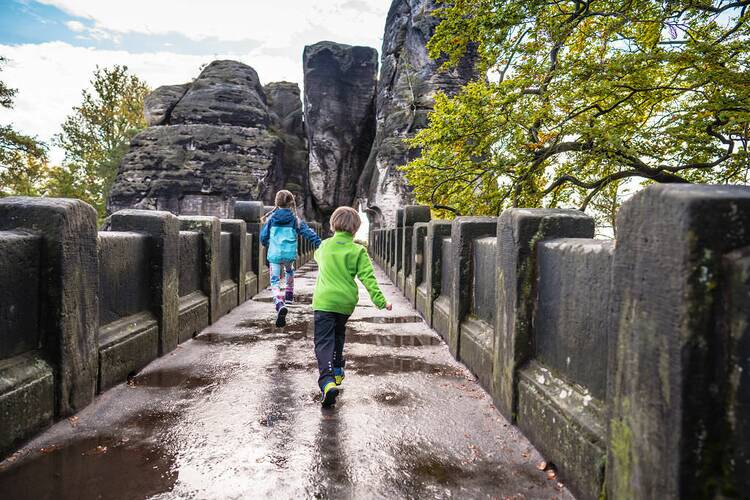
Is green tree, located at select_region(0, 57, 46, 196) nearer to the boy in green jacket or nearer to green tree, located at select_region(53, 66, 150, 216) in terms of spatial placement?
green tree, located at select_region(53, 66, 150, 216)

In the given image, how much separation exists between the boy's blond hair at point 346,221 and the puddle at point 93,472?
6.20ft

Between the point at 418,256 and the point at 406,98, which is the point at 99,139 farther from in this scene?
the point at 418,256

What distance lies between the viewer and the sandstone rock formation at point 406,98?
90.4 ft

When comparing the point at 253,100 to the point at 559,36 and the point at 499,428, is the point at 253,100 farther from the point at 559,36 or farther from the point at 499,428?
the point at 499,428

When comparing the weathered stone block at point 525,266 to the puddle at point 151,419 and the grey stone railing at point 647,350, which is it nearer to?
the grey stone railing at point 647,350

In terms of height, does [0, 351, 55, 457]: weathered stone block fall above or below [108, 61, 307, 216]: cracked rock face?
below

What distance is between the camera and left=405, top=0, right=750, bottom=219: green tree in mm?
7852

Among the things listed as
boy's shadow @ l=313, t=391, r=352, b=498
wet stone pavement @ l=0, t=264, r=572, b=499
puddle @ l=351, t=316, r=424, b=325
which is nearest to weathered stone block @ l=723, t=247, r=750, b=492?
wet stone pavement @ l=0, t=264, r=572, b=499

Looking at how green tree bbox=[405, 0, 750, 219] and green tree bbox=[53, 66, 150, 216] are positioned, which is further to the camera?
green tree bbox=[53, 66, 150, 216]

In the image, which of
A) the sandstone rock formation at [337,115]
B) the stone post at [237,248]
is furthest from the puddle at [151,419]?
the sandstone rock formation at [337,115]

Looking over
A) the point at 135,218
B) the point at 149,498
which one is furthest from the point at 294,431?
the point at 135,218

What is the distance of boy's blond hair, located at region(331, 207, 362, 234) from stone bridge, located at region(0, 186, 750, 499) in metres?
1.10

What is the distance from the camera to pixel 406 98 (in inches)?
1131

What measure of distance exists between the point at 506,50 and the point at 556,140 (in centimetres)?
199
